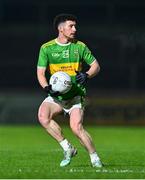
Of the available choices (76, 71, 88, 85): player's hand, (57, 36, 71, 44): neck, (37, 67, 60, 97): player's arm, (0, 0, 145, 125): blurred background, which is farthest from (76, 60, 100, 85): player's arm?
(0, 0, 145, 125): blurred background

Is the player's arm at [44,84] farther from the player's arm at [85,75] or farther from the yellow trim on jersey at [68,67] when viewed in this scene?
the player's arm at [85,75]

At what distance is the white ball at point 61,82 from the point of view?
12.2m

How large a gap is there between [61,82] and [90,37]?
23337 millimetres

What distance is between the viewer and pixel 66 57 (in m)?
12.4

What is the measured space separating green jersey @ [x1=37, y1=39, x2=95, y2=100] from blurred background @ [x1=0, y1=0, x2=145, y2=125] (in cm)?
2117

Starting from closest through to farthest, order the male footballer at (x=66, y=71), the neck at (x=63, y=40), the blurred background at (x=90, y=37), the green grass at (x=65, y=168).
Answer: the green grass at (x=65, y=168) → the male footballer at (x=66, y=71) → the neck at (x=63, y=40) → the blurred background at (x=90, y=37)

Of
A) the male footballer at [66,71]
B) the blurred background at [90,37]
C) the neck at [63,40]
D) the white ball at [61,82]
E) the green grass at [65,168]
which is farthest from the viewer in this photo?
the blurred background at [90,37]

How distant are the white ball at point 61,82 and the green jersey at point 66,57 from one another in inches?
6.6

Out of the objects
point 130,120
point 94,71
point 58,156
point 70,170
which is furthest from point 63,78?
point 130,120

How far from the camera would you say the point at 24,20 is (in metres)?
35.6

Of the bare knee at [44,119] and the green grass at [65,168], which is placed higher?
the bare knee at [44,119]

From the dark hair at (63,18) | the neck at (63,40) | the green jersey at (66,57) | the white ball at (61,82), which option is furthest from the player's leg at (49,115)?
the dark hair at (63,18)

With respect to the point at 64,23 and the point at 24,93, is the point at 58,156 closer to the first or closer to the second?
the point at 64,23

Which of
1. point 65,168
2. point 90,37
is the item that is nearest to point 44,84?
point 65,168
